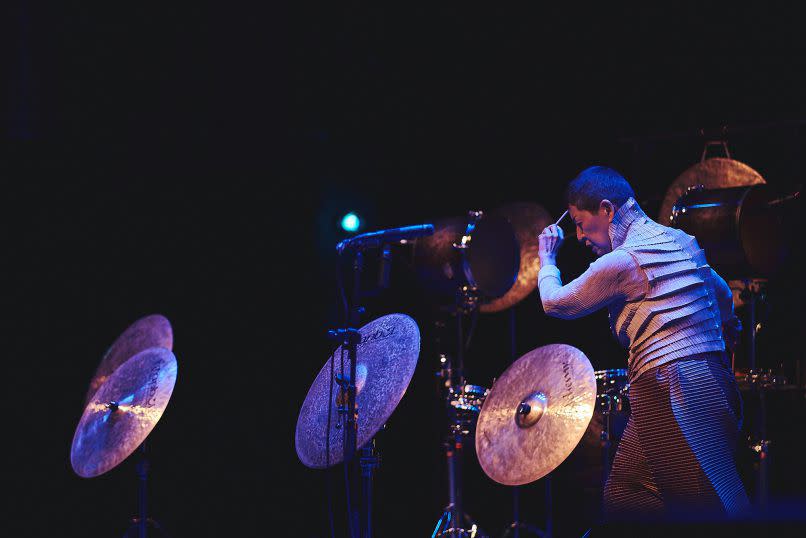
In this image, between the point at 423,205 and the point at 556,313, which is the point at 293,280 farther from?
the point at 556,313

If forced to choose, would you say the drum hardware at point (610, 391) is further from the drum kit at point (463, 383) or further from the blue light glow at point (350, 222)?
the blue light glow at point (350, 222)

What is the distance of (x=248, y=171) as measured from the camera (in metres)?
6.45

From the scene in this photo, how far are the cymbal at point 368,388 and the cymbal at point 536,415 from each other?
3.51ft

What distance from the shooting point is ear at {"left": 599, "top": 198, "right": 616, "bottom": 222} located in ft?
11.5

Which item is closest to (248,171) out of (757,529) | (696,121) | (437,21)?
(437,21)

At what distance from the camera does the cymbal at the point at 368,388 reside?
12.2 ft

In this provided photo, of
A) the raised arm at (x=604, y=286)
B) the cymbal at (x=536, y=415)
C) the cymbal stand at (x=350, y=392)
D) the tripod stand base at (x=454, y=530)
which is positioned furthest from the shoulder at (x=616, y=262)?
the tripod stand base at (x=454, y=530)

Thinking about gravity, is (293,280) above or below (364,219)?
below

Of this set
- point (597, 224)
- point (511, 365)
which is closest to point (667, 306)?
point (597, 224)

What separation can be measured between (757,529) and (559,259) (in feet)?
14.7

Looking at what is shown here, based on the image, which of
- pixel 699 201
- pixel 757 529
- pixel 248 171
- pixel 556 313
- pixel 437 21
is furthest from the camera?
pixel 248 171

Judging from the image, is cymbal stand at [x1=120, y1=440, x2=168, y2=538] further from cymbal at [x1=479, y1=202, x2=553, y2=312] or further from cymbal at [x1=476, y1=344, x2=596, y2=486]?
cymbal at [x1=479, y1=202, x2=553, y2=312]

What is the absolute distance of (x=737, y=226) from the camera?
4.92m

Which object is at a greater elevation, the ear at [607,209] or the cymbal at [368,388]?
the ear at [607,209]
